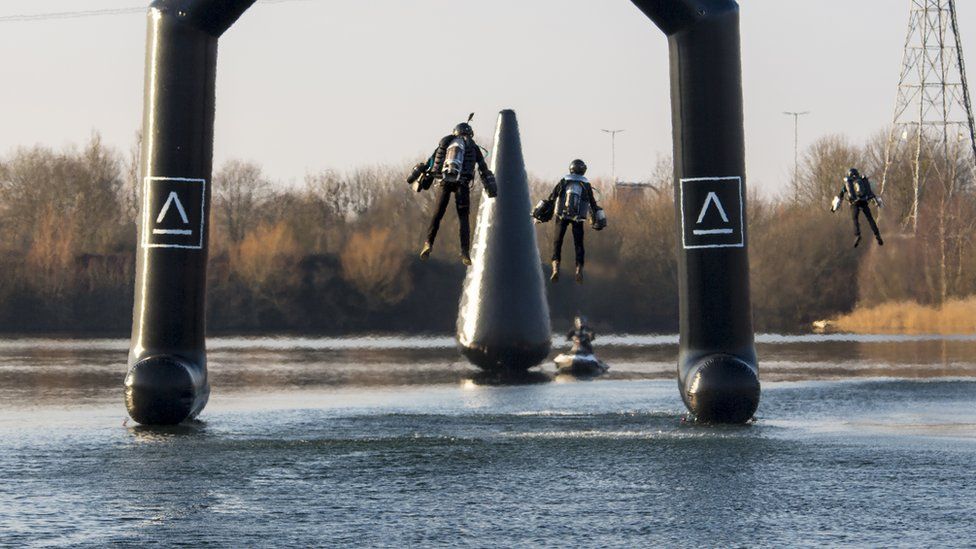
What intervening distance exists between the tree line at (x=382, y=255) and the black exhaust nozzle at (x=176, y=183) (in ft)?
120

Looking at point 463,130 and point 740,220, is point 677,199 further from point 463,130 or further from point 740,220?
point 463,130

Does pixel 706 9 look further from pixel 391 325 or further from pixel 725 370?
pixel 391 325

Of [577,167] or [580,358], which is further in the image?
[580,358]

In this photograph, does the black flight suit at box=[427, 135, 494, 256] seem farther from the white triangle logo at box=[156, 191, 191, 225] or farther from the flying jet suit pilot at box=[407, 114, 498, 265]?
the white triangle logo at box=[156, 191, 191, 225]

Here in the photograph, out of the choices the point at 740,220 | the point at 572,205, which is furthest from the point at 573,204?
the point at 740,220

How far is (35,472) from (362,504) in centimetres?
491

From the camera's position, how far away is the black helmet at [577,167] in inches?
1018

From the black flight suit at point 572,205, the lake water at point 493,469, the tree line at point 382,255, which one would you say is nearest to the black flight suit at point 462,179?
the black flight suit at point 572,205

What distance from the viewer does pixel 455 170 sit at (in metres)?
23.4

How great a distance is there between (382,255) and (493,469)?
197ft

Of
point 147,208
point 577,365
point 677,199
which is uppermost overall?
point 677,199

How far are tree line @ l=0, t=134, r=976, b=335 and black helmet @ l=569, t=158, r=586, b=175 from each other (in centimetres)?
3571

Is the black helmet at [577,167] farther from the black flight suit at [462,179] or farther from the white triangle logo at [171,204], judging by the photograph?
the white triangle logo at [171,204]

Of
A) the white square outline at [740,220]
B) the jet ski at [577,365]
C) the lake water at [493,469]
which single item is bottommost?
the lake water at [493,469]
